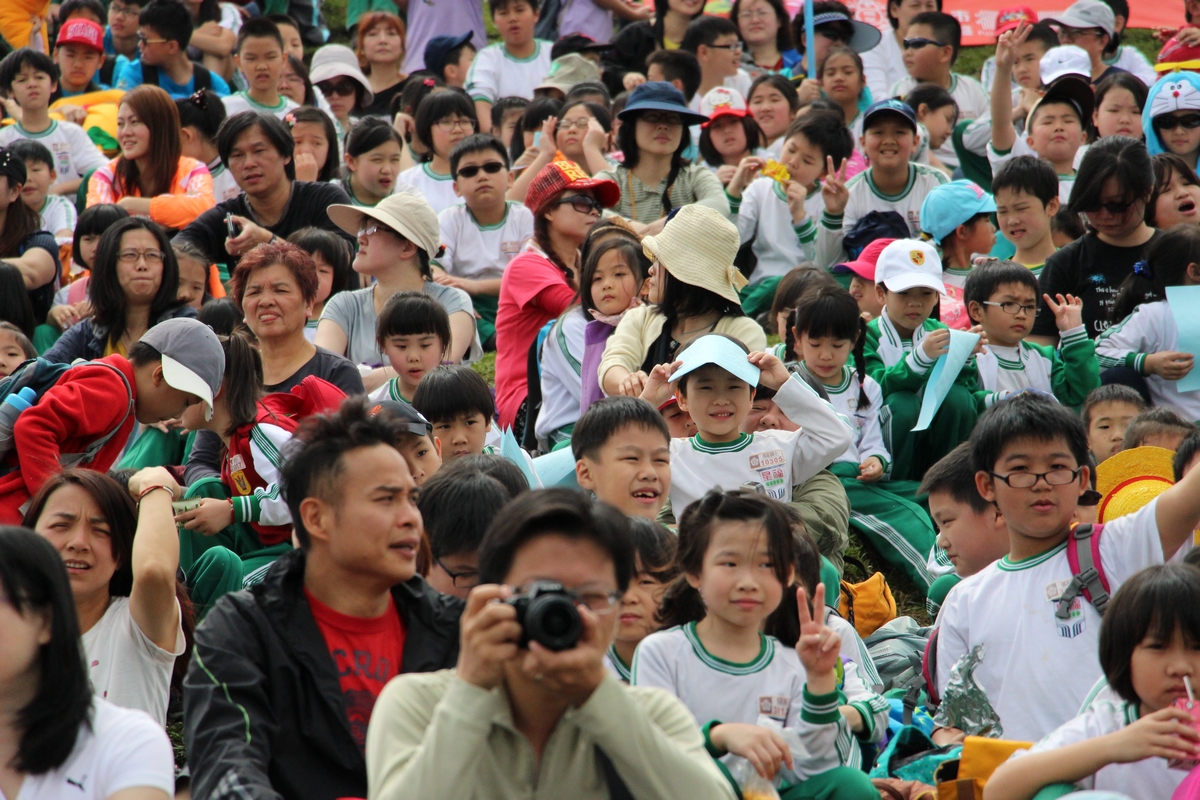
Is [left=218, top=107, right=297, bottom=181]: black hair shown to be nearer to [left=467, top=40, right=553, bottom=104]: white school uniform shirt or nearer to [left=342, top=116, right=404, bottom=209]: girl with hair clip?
[left=342, top=116, right=404, bottom=209]: girl with hair clip

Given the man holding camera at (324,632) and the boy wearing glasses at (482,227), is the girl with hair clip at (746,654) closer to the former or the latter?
the man holding camera at (324,632)

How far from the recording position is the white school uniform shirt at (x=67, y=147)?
927 centimetres

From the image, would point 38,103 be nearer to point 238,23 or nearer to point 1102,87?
point 238,23

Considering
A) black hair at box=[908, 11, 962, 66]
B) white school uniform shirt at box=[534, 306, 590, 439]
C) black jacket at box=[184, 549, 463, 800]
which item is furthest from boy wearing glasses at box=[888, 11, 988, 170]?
black jacket at box=[184, 549, 463, 800]

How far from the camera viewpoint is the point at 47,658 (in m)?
2.69

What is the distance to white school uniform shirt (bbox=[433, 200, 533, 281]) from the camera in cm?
801

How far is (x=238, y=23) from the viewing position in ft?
40.6

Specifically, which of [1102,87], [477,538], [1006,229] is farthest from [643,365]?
[1102,87]

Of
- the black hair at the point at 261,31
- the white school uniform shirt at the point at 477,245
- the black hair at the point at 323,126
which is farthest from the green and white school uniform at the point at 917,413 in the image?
the black hair at the point at 261,31


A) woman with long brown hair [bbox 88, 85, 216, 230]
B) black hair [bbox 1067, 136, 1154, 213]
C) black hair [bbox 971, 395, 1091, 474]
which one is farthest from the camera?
woman with long brown hair [bbox 88, 85, 216, 230]

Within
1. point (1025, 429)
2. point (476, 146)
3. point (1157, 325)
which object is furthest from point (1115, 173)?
point (476, 146)

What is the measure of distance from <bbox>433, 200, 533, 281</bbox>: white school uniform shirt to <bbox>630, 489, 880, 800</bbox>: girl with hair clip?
4.67 meters

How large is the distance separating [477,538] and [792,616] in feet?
2.80

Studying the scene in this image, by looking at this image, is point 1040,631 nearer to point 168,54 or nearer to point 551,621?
point 551,621
